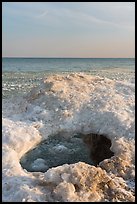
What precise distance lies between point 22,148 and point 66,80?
5219 millimetres

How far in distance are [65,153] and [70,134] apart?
1.70m

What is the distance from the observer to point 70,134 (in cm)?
1291

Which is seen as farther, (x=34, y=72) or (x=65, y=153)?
(x=34, y=72)

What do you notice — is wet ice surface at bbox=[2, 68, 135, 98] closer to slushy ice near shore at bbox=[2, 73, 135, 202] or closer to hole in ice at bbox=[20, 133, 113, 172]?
slushy ice near shore at bbox=[2, 73, 135, 202]

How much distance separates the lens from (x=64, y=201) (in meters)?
8.42

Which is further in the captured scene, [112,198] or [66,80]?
[66,80]

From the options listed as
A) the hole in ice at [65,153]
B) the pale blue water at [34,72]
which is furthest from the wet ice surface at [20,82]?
the hole in ice at [65,153]

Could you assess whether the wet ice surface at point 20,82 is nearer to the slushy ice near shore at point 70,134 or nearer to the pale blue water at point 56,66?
the slushy ice near shore at point 70,134

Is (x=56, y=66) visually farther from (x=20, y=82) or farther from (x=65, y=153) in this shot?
(x=65, y=153)

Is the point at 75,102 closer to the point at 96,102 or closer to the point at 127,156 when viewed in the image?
the point at 96,102

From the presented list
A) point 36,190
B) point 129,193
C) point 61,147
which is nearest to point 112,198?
point 129,193

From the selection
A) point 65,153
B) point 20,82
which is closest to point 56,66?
point 20,82

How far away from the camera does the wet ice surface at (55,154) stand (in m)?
12.8

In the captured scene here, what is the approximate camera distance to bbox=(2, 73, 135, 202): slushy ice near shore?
8766 mm
